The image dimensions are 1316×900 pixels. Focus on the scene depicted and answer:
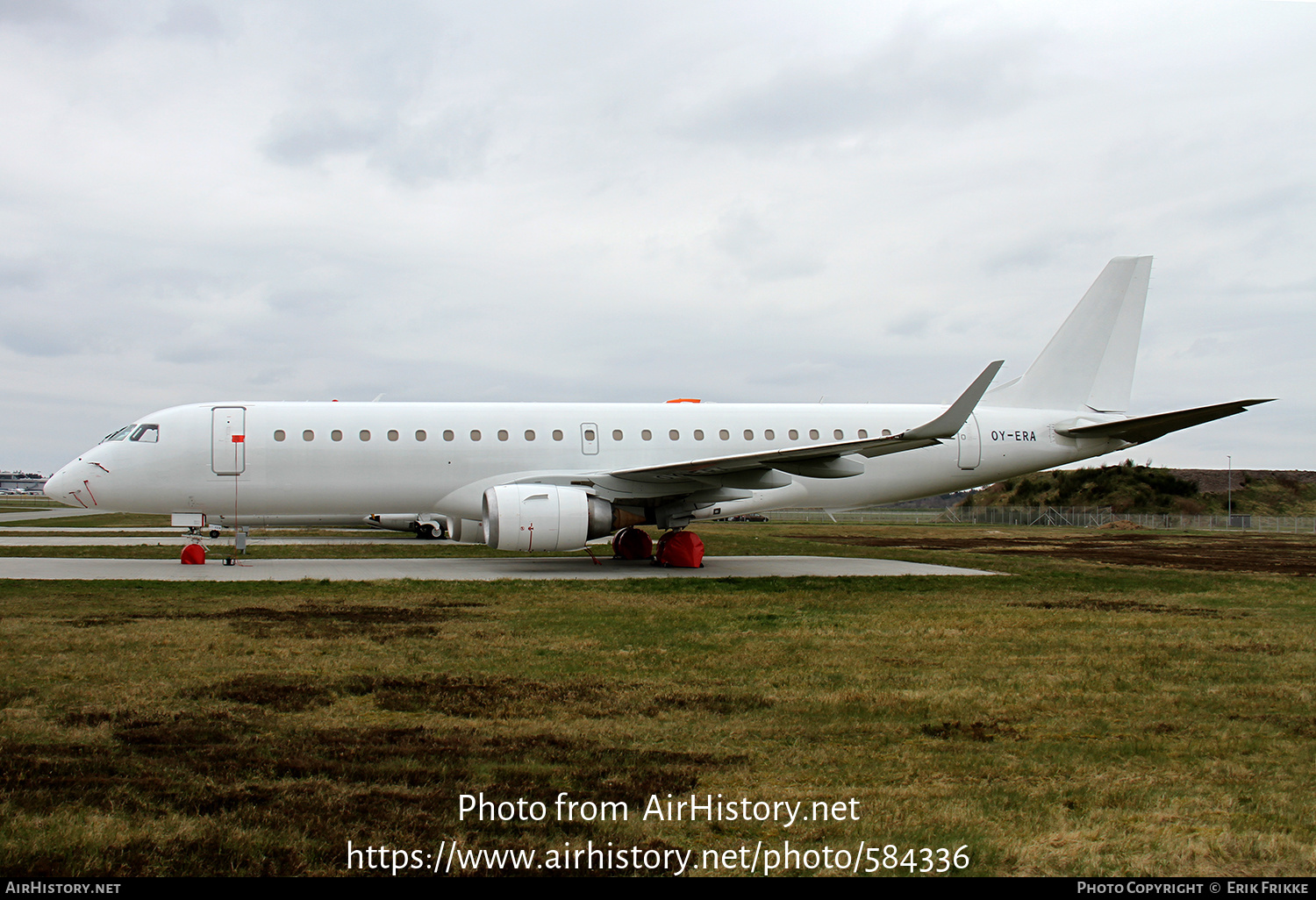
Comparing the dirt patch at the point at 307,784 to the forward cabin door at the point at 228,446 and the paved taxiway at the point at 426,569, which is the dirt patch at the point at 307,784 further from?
the forward cabin door at the point at 228,446

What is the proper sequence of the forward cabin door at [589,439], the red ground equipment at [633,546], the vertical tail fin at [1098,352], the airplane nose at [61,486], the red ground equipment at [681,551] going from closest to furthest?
the airplane nose at [61,486] < the red ground equipment at [681,551] < the forward cabin door at [589,439] < the red ground equipment at [633,546] < the vertical tail fin at [1098,352]

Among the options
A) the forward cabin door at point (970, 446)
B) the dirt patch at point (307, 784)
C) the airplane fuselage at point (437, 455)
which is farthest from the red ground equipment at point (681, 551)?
the dirt patch at point (307, 784)

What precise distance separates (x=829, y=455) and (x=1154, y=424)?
265 inches

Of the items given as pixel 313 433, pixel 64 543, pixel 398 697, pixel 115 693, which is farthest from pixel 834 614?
pixel 64 543

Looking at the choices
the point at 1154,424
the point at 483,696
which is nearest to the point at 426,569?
the point at 483,696

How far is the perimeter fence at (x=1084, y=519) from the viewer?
166 feet

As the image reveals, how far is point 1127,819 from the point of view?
4.13m

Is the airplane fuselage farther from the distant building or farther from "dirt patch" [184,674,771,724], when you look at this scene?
the distant building

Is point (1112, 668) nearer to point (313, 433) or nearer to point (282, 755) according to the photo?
point (282, 755)

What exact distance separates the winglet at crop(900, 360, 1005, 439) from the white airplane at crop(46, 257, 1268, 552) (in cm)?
8

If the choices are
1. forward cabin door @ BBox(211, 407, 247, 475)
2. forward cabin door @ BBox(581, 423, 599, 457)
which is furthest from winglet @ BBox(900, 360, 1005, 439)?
forward cabin door @ BBox(211, 407, 247, 475)

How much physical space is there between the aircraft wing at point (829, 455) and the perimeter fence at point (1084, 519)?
2971 centimetres

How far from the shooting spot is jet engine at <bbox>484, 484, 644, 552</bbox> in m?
15.9

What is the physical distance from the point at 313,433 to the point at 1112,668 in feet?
48.0
